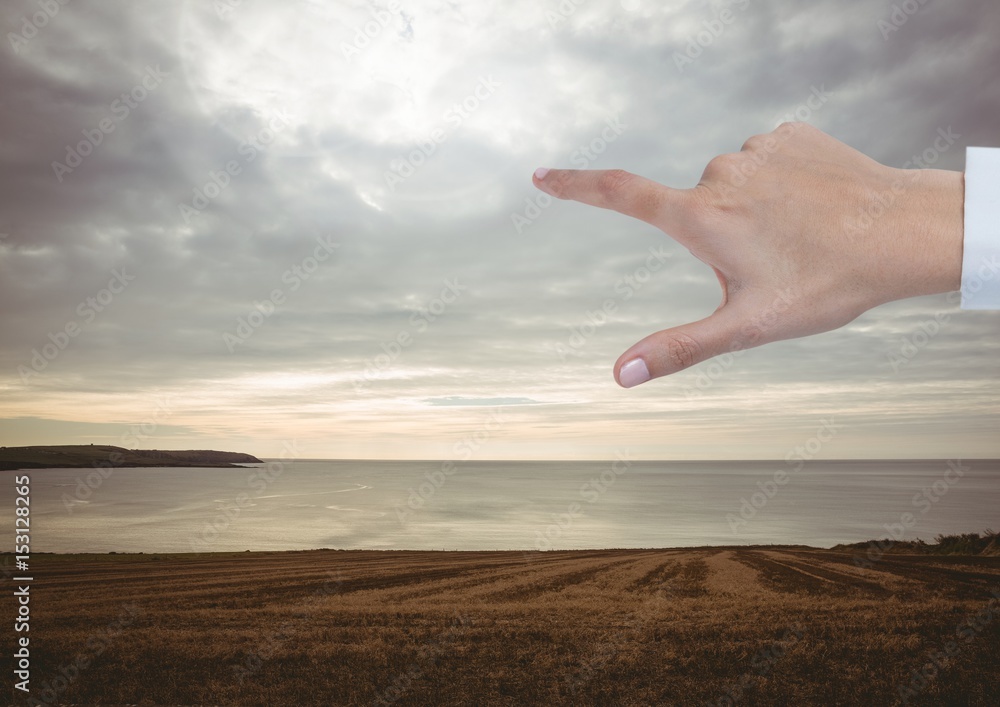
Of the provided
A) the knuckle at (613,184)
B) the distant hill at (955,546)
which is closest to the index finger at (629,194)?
the knuckle at (613,184)

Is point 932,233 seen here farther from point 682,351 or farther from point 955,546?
point 955,546

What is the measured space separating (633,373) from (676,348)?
0.13 meters

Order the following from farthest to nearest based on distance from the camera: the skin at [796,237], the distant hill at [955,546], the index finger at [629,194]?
the distant hill at [955,546], the index finger at [629,194], the skin at [796,237]

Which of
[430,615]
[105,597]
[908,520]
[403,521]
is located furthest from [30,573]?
[908,520]

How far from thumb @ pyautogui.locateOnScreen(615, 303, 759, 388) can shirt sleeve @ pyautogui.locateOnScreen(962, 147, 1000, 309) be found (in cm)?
51

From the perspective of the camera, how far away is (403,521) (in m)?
65.1

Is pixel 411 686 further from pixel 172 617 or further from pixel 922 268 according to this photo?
pixel 922 268

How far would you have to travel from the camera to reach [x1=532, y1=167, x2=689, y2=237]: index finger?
186 cm

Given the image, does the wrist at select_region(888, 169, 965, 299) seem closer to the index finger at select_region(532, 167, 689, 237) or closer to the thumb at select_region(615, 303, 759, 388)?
the thumb at select_region(615, 303, 759, 388)

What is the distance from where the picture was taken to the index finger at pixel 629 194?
186 centimetres

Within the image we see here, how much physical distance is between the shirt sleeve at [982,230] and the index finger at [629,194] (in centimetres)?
67

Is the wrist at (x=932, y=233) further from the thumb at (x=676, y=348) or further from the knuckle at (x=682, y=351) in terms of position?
the knuckle at (x=682, y=351)

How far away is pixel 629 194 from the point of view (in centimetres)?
186

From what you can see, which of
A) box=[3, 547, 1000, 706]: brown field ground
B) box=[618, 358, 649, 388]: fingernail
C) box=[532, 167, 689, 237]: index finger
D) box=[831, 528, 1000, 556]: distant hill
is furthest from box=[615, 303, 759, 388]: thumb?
box=[831, 528, 1000, 556]: distant hill
